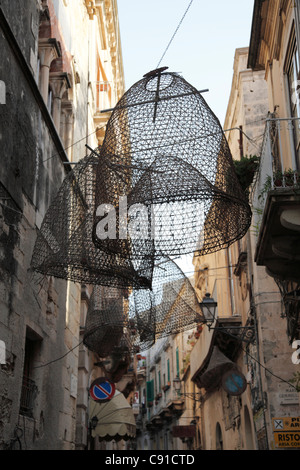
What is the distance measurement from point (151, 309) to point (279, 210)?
12.6 ft

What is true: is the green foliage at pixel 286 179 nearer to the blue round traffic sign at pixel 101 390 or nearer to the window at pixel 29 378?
the window at pixel 29 378

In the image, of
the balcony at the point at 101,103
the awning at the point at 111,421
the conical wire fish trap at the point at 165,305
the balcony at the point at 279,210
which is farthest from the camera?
the balcony at the point at 101,103

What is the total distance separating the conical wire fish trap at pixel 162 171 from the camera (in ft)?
19.7

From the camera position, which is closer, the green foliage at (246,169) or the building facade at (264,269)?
the building facade at (264,269)

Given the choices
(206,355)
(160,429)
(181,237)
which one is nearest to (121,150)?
(181,237)

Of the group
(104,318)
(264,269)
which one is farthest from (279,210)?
(264,269)

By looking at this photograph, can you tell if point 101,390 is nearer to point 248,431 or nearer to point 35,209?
point 35,209

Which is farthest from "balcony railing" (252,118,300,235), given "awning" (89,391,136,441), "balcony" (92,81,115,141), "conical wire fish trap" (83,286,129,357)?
"awning" (89,391,136,441)

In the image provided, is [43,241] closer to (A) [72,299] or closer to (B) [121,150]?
(B) [121,150]

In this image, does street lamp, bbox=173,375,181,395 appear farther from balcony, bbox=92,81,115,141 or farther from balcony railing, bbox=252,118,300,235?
balcony railing, bbox=252,118,300,235

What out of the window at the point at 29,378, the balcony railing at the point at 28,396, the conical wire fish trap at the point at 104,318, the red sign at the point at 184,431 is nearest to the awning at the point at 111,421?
the conical wire fish trap at the point at 104,318

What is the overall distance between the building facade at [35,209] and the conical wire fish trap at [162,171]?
2.02 m

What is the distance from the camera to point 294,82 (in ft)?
33.1

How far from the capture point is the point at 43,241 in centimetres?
763
